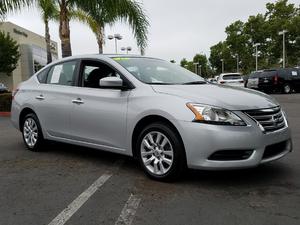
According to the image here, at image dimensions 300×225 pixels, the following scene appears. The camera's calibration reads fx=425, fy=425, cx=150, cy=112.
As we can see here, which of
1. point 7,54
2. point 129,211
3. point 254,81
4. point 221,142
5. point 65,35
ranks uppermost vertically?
point 7,54

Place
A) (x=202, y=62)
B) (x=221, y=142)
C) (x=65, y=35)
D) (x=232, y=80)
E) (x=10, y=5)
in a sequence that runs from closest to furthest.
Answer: (x=221, y=142) → (x=10, y=5) → (x=65, y=35) → (x=232, y=80) → (x=202, y=62)

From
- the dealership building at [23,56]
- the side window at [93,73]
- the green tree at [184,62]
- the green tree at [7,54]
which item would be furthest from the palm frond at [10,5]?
the green tree at [184,62]

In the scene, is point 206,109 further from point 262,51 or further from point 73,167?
point 262,51

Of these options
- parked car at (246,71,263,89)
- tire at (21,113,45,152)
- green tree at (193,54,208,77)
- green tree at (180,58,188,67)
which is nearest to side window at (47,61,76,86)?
tire at (21,113,45,152)

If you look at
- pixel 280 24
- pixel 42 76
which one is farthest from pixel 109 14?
pixel 280 24

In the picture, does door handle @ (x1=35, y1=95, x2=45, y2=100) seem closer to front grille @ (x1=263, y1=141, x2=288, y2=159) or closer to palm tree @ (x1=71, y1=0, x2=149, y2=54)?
front grille @ (x1=263, y1=141, x2=288, y2=159)

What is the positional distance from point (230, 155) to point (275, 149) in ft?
2.24

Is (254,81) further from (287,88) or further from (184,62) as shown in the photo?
(184,62)

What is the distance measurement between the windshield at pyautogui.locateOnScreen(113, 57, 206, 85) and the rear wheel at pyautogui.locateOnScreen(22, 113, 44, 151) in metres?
2.01

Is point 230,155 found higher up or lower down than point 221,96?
lower down

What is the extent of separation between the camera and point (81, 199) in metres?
4.50

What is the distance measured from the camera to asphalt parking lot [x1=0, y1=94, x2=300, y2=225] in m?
3.93

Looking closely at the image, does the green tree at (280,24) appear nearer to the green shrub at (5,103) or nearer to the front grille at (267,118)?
the green shrub at (5,103)

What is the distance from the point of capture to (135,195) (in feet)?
15.1
